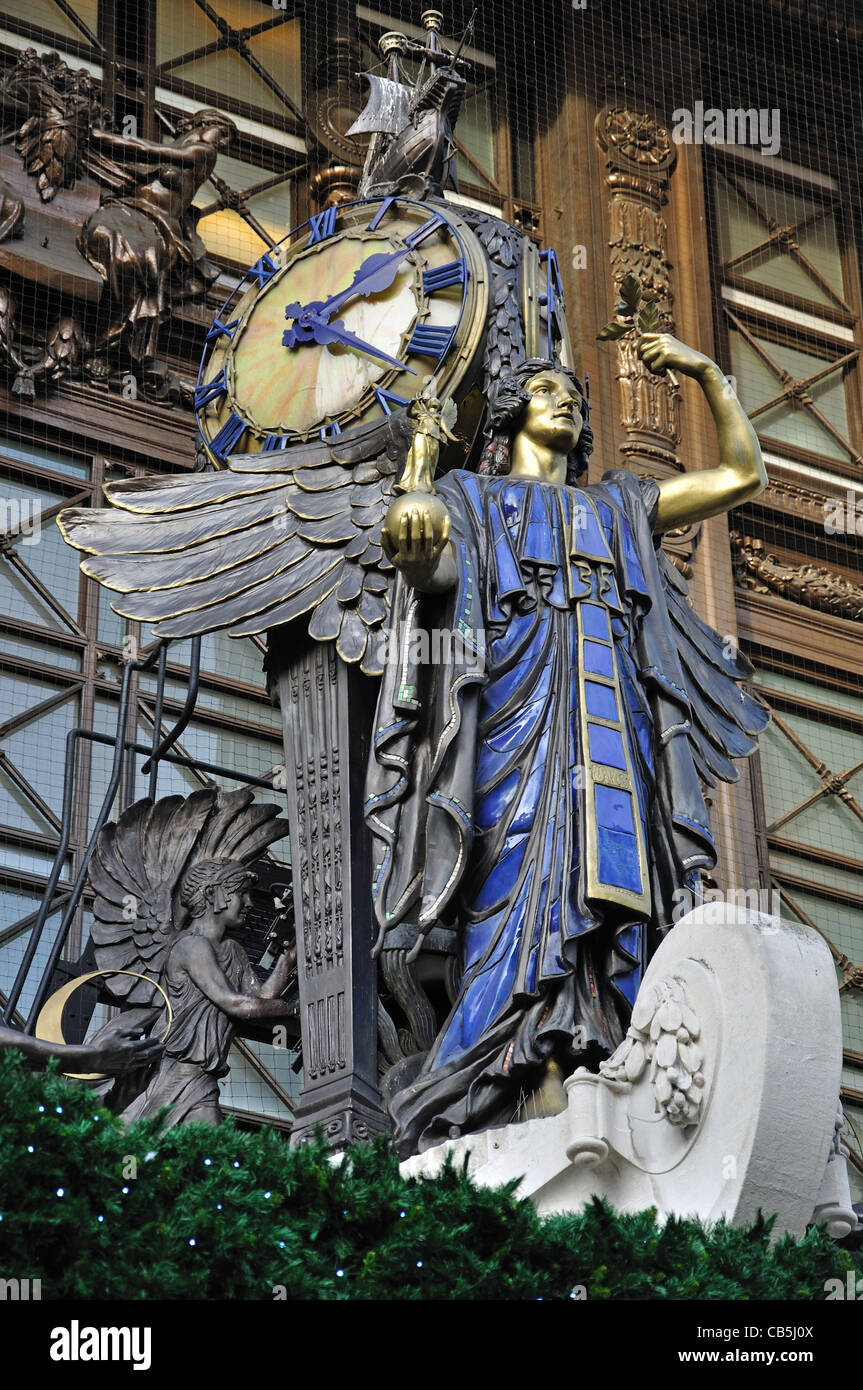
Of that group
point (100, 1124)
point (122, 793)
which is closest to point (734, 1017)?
point (100, 1124)

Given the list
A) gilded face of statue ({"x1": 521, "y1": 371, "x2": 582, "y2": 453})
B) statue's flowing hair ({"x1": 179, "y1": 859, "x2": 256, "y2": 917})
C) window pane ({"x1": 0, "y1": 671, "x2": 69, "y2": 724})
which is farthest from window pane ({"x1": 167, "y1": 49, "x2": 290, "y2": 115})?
statue's flowing hair ({"x1": 179, "y1": 859, "x2": 256, "y2": 917})

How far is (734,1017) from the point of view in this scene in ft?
19.2

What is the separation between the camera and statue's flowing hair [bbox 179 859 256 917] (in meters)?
8.15

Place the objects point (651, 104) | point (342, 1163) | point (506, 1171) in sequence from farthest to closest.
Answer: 1. point (651, 104)
2. point (506, 1171)
3. point (342, 1163)

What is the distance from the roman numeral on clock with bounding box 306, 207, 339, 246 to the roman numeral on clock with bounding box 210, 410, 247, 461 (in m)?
0.69

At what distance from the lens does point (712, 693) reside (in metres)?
8.12

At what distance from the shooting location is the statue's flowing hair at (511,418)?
798 cm

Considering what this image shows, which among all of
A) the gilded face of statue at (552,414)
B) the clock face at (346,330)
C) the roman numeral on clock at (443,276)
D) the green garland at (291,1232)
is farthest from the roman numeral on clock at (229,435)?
the green garland at (291,1232)

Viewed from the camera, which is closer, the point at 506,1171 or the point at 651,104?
the point at 506,1171

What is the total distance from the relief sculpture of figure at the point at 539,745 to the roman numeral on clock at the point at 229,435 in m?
1.01
